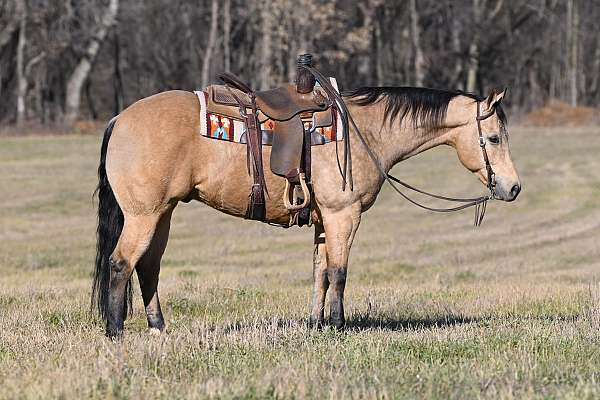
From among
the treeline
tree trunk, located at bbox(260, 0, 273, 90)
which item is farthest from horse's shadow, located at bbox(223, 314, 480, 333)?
tree trunk, located at bbox(260, 0, 273, 90)

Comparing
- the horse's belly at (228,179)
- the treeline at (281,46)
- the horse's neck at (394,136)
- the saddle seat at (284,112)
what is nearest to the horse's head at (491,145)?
the horse's neck at (394,136)

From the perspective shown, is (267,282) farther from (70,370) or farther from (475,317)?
(70,370)

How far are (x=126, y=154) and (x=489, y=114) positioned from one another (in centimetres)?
315

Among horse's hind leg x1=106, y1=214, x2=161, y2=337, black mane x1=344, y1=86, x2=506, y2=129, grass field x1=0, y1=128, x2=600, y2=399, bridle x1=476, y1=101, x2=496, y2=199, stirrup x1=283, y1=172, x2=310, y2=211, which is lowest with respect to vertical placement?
grass field x1=0, y1=128, x2=600, y2=399

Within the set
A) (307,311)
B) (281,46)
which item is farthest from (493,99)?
(281,46)

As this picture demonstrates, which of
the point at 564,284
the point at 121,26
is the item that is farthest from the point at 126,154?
the point at 121,26

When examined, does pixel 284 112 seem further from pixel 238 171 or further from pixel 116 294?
pixel 116 294

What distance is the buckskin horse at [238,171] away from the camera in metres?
8.58

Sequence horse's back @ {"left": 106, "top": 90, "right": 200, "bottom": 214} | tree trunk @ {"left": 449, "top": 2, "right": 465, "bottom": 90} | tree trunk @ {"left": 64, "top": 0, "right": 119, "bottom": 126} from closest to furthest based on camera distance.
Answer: horse's back @ {"left": 106, "top": 90, "right": 200, "bottom": 214} → tree trunk @ {"left": 64, "top": 0, "right": 119, "bottom": 126} → tree trunk @ {"left": 449, "top": 2, "right": 465, "bottom": 90}

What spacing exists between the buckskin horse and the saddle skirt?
0.07 metres

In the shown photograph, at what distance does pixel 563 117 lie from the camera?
50406 mm

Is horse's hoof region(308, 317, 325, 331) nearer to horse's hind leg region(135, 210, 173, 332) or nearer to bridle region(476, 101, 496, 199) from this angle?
horse's hind leg region(135, 210, 173, 332)

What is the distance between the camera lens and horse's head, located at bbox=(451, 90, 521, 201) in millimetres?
9156

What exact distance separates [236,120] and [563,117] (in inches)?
1725
